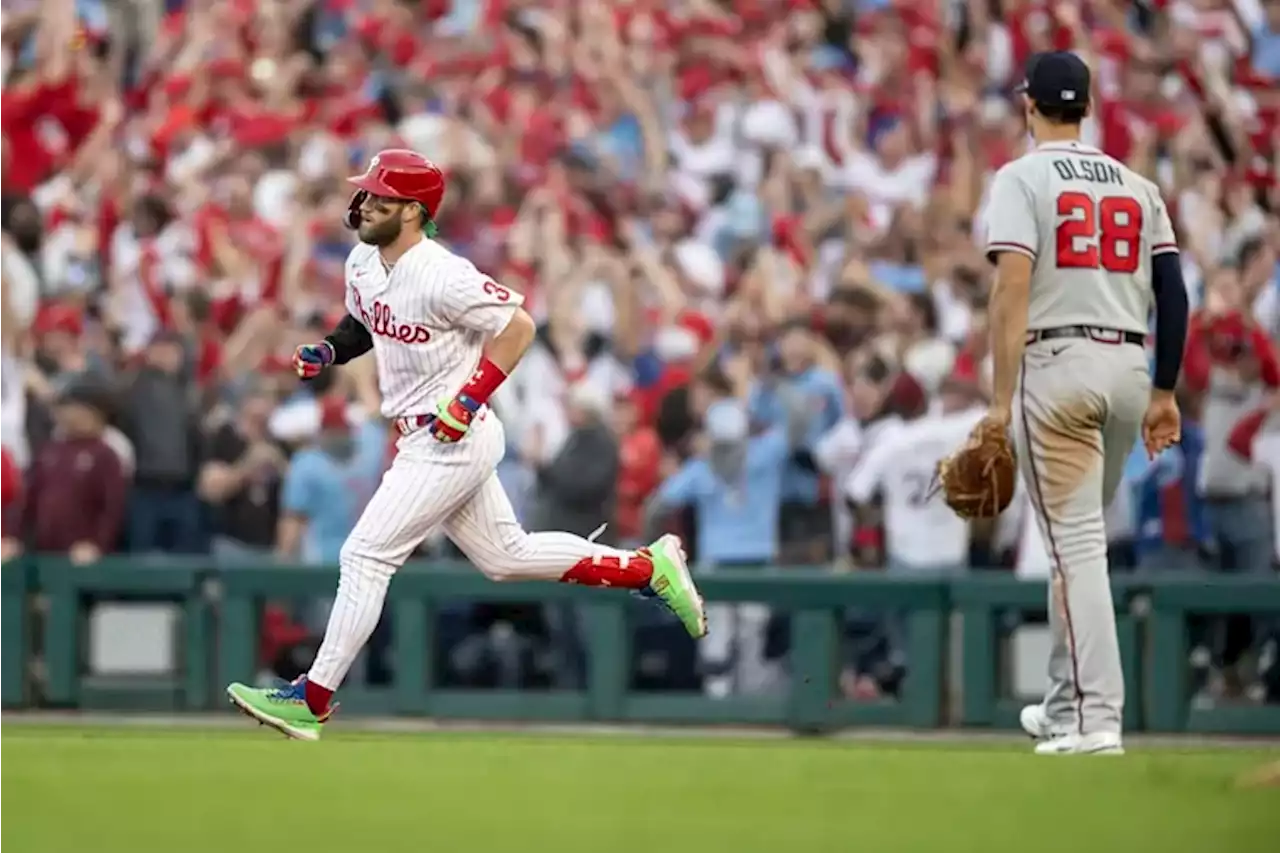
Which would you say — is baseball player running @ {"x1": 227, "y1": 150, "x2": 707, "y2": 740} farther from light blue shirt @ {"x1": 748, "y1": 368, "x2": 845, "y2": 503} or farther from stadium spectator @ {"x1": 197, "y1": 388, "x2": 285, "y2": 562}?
stadium spectator @ {"x1": 197, "y1": 388, "x2": 285, "y2": 562}

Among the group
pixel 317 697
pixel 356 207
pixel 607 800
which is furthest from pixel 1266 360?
pixel 607 800

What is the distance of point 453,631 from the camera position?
15539 mm

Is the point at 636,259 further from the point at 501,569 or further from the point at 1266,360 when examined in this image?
the point at 501,569

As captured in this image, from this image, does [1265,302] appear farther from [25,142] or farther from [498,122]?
[25,142]

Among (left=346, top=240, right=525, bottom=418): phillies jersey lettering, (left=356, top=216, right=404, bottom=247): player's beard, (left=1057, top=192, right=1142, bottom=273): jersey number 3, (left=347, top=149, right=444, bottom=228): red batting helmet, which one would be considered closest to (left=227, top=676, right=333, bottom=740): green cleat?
(left=346, top=240, right=525, bottom=418): phillies jersey lettering

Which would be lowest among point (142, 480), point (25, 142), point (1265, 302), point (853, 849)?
point (853, 849)

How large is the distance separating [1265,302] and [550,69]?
6.61 meters

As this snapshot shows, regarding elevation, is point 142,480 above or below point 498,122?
below

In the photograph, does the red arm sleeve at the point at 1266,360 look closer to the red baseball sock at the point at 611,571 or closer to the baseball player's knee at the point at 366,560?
the red baseball sock at the point at 611,571

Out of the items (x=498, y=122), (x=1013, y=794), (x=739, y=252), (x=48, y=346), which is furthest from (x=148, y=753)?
(x=498, y=122)

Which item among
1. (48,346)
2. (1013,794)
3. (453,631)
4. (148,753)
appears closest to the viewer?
(1013,794)

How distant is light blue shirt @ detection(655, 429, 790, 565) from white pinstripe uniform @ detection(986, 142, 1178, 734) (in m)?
5.23

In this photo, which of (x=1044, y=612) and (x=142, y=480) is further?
(x=142, y=480)

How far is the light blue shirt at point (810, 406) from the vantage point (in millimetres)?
15297
